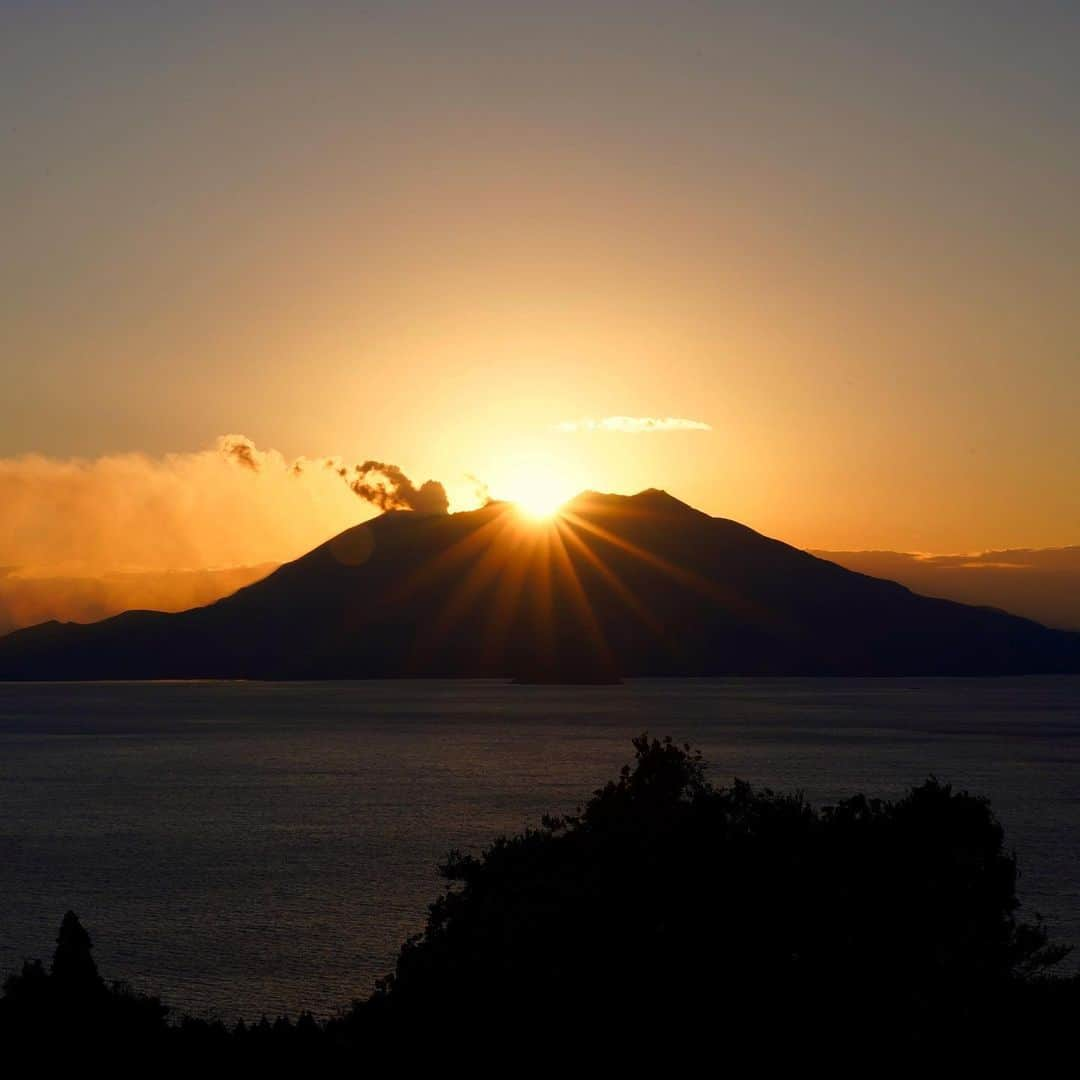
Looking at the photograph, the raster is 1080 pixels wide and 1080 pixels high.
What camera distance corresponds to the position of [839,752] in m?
170

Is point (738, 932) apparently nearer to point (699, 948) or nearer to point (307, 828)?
point (699, 948)

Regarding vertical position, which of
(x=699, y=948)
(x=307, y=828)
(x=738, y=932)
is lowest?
(x=307, y=828)

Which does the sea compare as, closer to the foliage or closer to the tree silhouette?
the foliage

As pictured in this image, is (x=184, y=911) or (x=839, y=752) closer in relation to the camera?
(x=184, y=911)

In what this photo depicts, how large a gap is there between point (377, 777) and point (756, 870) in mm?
116641

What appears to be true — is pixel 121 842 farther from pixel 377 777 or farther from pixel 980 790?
pixel 980 790

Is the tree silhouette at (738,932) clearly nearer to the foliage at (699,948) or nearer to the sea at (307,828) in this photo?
the foliage at (699,948)

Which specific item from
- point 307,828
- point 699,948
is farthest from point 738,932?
point 307,828

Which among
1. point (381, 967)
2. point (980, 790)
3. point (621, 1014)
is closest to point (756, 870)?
point (621, 1014)

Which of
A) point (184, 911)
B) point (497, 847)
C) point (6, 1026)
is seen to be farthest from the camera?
point (184, 911)

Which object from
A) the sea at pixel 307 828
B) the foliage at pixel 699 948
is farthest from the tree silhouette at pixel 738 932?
the sea at pixel 307 828

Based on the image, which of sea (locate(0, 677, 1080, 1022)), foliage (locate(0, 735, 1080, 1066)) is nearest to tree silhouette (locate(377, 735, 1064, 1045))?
foliage (locate(0, 735, 1080, 1066))

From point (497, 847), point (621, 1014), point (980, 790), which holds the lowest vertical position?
point (980, 790)

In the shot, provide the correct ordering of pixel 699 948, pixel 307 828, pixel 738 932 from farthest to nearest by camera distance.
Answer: pixel 307 828, pixel 738 932, pixel 699 948
